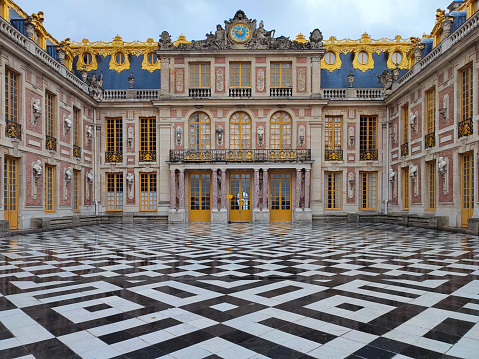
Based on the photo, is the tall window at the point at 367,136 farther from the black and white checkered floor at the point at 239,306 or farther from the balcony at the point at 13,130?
the balcony at the point at 13,130

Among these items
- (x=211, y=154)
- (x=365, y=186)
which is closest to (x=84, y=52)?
(x=211, y=154)

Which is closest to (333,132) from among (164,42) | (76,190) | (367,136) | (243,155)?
(367,136)

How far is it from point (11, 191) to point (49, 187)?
317 centimetres

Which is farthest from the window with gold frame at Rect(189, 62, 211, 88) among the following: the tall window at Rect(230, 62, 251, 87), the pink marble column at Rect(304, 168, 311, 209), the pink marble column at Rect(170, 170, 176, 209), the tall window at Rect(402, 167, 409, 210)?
the tall window at Rect(402, 167, 409, 210)

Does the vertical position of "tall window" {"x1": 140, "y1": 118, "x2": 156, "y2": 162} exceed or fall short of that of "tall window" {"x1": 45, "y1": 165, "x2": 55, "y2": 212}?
it exceeds it

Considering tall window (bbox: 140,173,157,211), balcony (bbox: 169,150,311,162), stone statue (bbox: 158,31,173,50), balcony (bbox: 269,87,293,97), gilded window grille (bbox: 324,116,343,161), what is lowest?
tall window (bbox: 140,173,157,211)

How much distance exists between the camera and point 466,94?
1567 centimetres

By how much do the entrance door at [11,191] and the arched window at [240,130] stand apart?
39.4ft

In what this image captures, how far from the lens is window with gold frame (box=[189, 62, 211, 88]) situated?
80.0 feet

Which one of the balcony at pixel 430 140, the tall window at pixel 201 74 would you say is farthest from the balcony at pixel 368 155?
the tall window at pixel 201 74

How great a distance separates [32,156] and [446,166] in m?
17.3

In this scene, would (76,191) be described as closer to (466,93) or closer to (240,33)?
(240,33)

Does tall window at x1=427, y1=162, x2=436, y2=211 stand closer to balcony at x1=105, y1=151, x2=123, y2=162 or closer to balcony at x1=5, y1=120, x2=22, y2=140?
balcony at x1=105, y1=151, x2=123, y2=162

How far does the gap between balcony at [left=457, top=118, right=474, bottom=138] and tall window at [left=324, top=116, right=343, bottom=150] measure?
927 centimetres
